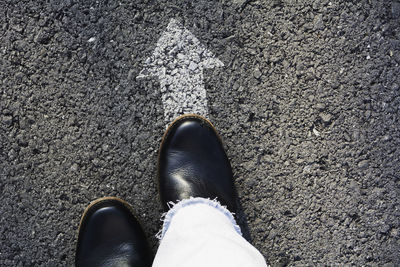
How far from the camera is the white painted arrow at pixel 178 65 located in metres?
1.87

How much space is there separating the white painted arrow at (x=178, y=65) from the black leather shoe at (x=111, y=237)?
0.57 m

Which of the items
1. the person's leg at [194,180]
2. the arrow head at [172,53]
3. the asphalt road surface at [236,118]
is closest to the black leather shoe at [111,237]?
the asphalt road surface at [236,118]

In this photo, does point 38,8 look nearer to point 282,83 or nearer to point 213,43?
point 213,43

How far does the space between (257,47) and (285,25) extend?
0.60 ft

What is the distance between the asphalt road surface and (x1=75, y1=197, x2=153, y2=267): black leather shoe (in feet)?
0.18

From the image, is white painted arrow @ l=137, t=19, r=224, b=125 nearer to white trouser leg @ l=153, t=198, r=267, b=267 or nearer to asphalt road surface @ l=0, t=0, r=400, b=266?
asphalt road surface @ l=0, t=0, r=400, b=266

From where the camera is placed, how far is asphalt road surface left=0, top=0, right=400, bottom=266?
1.87 metres

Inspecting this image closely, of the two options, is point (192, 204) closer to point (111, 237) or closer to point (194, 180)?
point (194, 180)

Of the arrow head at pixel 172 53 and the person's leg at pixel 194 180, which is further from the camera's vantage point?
the arrow head at pixel 172 53

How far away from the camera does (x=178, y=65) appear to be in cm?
187

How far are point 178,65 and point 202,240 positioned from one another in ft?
2.84

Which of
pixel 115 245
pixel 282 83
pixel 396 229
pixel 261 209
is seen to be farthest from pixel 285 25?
pixel 115 245

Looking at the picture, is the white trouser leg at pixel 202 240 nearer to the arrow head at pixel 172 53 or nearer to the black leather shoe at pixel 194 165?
the black leather shoe at pixel 194 165

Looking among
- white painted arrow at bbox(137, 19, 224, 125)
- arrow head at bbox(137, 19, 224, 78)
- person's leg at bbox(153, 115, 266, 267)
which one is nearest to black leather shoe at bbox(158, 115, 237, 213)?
person's leg at bbox(153, 115, 266, 267)
